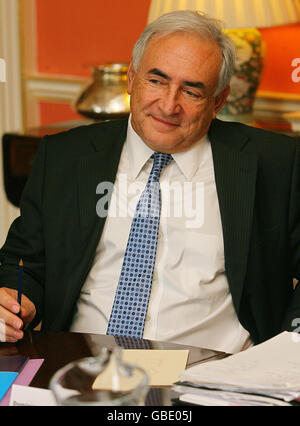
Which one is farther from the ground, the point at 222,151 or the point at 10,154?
the point at 222,151

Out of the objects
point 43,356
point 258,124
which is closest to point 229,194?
point 43,356

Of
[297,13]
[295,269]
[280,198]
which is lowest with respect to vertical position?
[295,269]

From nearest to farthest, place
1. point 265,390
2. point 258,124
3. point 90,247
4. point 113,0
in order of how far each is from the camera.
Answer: point 265,390, point 90,247, point 258,124, point 113,0

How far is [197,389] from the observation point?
1.13m

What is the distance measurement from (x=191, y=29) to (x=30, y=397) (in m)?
1.04

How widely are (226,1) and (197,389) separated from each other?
1.74m

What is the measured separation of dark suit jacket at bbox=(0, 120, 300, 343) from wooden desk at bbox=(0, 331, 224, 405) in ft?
1.01

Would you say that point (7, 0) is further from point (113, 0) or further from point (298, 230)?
point (298, 230)

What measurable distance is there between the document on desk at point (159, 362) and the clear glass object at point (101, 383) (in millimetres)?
179

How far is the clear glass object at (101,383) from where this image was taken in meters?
0.90

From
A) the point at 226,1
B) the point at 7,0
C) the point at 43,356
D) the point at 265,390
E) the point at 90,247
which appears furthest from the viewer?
the point at 7,0

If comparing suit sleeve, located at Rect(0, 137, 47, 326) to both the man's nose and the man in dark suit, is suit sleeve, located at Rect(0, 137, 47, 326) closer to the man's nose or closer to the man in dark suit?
the man in dark suit

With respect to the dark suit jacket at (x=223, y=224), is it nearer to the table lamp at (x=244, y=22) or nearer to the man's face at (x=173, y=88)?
the man's face at (x=173, y=88)

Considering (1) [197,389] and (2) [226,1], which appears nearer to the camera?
(1) [197,389]
